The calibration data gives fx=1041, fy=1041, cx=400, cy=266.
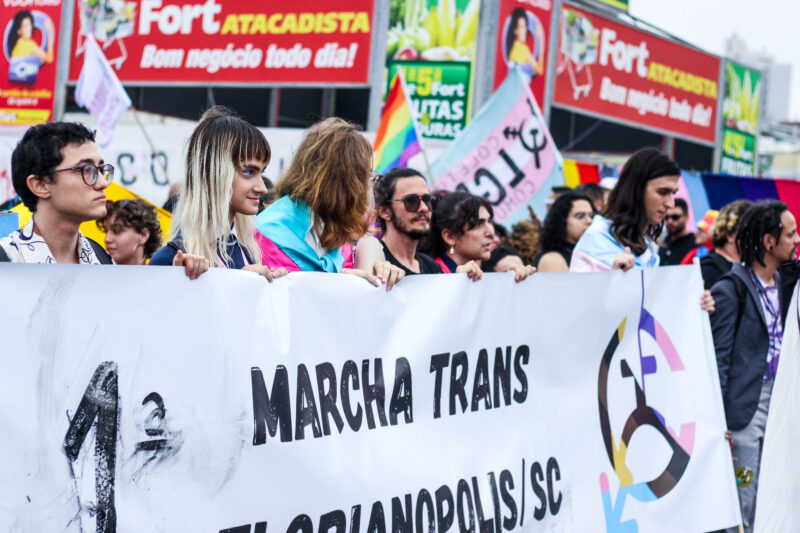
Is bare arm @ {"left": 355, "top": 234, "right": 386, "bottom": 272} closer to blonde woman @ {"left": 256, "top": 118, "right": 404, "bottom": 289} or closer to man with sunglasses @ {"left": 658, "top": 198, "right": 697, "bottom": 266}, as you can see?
blonde woman @ {"left": 256, "top": 118, "right": 404, "bottom": 289}

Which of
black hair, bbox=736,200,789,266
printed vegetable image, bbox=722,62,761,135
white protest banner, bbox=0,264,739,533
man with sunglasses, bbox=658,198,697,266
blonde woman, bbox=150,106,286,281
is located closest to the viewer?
white protest banner, bbox=0,264,739,533

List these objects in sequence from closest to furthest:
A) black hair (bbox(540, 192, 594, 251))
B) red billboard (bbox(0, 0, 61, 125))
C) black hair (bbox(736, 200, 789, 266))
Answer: black hair (bbox(736, 200, 789, 266)), black hair (bbox(540, 192, 594, 251)), red billboard (bbox(0, 0, 61, 125))

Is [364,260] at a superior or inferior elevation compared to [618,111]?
inferior

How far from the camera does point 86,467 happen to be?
2475mm

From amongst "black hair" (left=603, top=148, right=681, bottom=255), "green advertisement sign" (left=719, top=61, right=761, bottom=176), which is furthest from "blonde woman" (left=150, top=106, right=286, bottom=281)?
"green advertisement sign" (left=719, top=61, right=761, bottom=176)

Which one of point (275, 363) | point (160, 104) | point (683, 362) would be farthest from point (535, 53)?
point (275, 363)

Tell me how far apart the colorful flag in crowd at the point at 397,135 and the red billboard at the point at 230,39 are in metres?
8.75

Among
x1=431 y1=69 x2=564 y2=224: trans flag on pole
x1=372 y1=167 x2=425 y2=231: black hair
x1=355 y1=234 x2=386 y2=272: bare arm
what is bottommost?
x1=355 y1=234 x2=386 y2=272: bare arm

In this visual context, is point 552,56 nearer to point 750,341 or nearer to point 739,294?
point 739,294

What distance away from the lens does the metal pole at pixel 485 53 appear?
16156 mm

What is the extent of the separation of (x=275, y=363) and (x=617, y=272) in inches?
76.9

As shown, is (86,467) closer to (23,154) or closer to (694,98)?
(23,154)

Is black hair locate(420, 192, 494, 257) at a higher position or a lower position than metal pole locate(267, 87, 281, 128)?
lower

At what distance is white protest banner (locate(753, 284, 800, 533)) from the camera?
3977 millimetres
